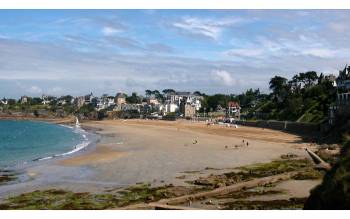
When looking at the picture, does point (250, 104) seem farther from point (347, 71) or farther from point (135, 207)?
point (135, 207)

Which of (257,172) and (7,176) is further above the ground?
(257,172)

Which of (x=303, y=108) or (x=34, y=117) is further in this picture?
(x=34, y=117)

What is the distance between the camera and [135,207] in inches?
643

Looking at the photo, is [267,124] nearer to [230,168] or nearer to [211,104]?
[230,168]

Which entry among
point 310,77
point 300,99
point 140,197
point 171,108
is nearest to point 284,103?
point 300,99

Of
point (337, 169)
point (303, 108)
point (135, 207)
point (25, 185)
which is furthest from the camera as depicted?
point (303, 108)

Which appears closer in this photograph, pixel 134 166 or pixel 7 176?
pixel 7 176

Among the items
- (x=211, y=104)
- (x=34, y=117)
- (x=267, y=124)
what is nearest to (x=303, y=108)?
(x=267, y=124)

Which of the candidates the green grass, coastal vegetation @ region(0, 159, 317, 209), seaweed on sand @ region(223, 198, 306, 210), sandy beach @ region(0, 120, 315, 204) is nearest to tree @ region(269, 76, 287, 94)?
sandy beach @ region(0, 120, 315, 204)

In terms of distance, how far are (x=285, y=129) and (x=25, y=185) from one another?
46.4m

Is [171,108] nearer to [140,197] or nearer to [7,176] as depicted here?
[7,176]

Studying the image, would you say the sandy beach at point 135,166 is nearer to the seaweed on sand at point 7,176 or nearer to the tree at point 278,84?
the seaweed on sand at point 7,176

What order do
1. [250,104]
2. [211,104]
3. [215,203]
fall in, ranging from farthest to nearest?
1. [211,104]
2. [250,104]
3. [215,203]

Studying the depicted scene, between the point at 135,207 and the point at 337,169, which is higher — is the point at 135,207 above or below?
below
